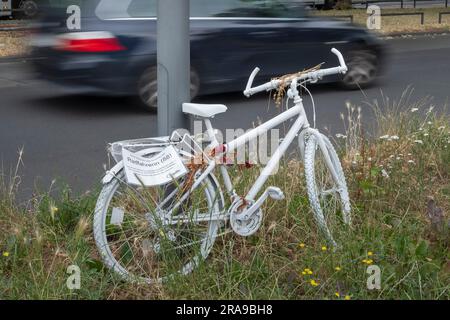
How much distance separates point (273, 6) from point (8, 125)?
12.9 feet

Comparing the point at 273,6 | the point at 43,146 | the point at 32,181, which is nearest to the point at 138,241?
the point at 32,181

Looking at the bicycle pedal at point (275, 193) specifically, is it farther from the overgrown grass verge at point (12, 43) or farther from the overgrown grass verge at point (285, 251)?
the overgrown grass verge at point (12, 43)

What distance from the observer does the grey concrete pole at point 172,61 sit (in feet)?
15.5

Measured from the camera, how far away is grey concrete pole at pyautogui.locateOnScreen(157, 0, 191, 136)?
472cm

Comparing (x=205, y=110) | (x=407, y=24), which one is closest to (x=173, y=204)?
(x=205, y=110)

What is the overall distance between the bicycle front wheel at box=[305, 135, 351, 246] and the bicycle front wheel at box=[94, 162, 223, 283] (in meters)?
0.53

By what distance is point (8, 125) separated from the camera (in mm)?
9766

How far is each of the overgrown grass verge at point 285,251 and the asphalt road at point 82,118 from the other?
1154 mm

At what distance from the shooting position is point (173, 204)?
4.47 metres

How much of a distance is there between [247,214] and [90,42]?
19.7 ft

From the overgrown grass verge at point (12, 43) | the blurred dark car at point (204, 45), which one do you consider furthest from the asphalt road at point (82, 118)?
the overgrown grass verge at point (12, 43)

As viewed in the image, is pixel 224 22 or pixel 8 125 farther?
pixel 224 22

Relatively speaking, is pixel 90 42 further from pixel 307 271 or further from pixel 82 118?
pixel 307 271

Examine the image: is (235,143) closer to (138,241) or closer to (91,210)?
(138,241)
